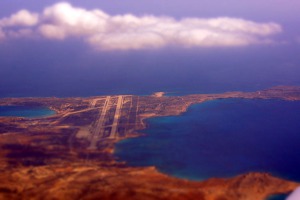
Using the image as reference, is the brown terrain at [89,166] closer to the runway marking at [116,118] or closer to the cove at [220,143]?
the runway marking at [116,118]

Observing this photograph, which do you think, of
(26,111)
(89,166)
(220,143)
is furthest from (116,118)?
(89,166)

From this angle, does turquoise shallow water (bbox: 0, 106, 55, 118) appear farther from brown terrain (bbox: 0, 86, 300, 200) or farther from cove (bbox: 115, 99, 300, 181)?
cove (bbox: 115, 99, 300, 181)

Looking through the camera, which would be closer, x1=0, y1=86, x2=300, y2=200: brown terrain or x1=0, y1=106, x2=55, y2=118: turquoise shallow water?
x1=0, y1=86, x2=300, y2=200: brown terrain

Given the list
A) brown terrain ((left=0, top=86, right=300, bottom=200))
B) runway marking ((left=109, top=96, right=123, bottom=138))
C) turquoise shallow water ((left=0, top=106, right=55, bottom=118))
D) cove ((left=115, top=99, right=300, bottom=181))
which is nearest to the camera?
brown terrain ((left=0, top=86, right=300, bottom=200))

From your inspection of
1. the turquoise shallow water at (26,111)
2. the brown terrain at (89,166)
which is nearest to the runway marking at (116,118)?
the brown terrain at (89,166)

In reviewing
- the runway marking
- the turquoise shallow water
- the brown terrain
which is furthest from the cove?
the turquoise shallow water

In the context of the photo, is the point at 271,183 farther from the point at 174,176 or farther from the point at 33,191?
the point at 33,191

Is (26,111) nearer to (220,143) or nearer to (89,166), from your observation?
(89,166)
